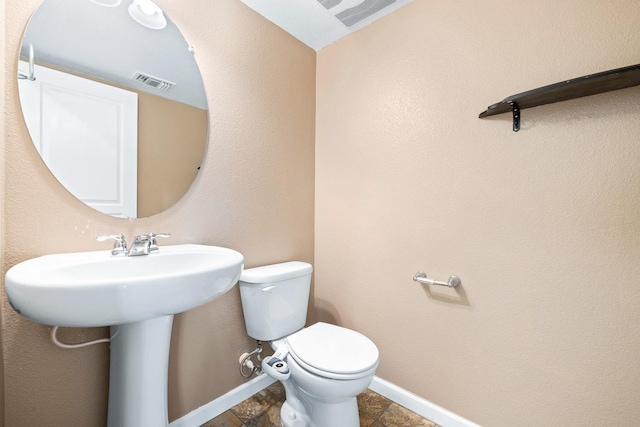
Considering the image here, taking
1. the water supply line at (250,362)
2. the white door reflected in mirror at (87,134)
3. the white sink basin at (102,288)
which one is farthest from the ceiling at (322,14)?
the water supply line at (250,362)

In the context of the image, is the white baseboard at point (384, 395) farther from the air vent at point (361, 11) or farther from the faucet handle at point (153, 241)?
the air vent at point (361, 11)

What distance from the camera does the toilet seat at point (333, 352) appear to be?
1.05 meters

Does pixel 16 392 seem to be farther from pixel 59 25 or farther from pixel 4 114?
pixel 59 25

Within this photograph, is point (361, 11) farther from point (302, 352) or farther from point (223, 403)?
point (223, 403)

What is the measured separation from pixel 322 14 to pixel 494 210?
1391 millimetres

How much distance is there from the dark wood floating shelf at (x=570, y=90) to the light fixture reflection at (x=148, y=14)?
1.47 meters

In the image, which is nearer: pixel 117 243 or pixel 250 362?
pixel 117 243

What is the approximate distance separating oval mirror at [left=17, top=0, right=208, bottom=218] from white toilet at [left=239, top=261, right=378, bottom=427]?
0.62 meters

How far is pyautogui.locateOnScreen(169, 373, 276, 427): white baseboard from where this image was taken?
127 centimetres

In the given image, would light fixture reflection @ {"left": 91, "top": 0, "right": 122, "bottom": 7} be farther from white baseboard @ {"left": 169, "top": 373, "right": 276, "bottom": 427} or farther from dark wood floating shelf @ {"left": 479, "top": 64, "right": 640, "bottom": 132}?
white baseboard @ {"left": 169, "top": 373, "right": 276, "bottom": 427}

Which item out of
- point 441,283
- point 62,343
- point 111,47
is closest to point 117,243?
point 62,343

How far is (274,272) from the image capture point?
54.3 inches

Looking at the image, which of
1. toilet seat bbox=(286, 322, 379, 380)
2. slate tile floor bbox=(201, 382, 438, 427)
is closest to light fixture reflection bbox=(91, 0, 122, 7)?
toilet seat bbox=(286, 322, 379, 380)

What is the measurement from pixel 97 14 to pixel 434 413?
90.3 inches
